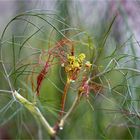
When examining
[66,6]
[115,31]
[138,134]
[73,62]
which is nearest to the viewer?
[73,62]

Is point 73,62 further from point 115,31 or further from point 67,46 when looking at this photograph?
point 115,31

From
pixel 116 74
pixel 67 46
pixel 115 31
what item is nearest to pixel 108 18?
pixel 115 31

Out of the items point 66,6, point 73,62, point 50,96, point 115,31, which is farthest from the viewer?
point 50,96

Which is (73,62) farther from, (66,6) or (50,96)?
(50,96)

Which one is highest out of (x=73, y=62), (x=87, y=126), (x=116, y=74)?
(x=73, y=62)

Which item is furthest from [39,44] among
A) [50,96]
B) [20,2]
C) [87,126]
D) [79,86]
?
[79,86]

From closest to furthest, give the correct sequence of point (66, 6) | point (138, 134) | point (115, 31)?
point (138, 134)
point (66, 6)
point (115, 31)

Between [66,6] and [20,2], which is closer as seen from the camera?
[66,6]

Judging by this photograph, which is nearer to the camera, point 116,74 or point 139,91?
point 139,91

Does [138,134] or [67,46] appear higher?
[67,46]
